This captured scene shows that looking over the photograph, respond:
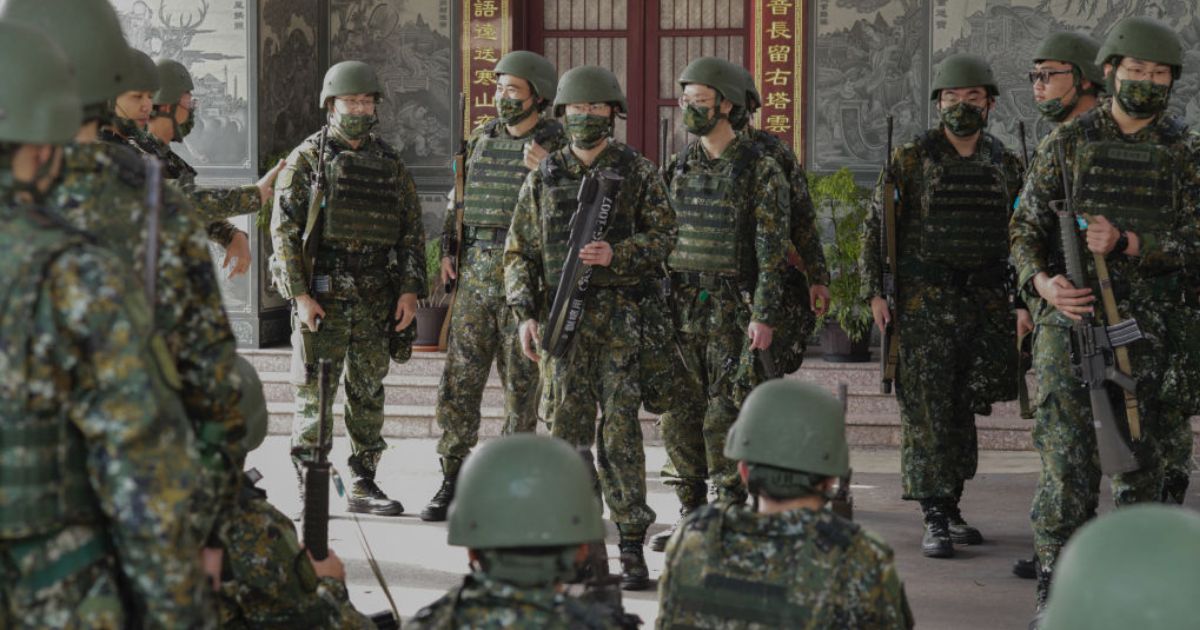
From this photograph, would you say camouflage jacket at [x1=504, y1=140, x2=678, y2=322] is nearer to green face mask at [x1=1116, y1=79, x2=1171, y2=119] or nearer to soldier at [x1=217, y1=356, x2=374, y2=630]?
green face mask at [x1=1116, y1=79, x2=1171, y2=119]

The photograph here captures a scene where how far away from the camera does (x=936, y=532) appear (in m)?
7.30

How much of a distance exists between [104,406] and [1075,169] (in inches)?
163

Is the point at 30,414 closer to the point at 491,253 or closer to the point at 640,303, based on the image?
the point at 640,303

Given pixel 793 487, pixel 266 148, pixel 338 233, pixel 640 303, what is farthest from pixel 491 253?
pixel 793 487

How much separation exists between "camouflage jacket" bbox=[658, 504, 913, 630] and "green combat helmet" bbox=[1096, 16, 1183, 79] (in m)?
2.88

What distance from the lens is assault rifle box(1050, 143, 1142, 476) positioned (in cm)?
563

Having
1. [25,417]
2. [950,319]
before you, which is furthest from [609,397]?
[25,417]

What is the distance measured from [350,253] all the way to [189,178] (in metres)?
1.02

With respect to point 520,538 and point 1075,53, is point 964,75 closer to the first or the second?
point 1075,53

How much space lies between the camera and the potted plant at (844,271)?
10.7 m

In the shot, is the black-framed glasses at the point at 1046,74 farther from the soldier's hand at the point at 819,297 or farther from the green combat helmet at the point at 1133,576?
the green combat helmet at the point at 1133,576

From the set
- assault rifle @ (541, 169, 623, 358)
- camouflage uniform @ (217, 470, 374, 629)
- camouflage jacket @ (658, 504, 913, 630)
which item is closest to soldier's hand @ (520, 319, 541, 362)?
assault rifle @ (541, 169, 623, 358)

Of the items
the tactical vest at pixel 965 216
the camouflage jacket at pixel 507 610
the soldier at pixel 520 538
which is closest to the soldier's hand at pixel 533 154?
the tactical vest at pixel 965 216

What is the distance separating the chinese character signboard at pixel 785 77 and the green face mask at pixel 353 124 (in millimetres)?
4606
